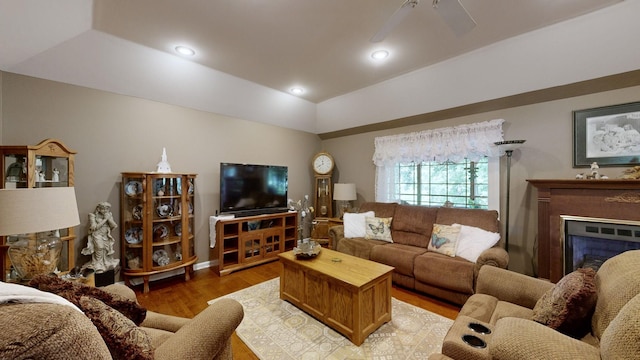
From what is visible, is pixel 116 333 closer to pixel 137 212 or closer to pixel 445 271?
pixel 137 212

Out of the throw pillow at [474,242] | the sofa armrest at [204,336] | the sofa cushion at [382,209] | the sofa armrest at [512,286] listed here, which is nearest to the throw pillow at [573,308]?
the sofa armrest at [512,286]

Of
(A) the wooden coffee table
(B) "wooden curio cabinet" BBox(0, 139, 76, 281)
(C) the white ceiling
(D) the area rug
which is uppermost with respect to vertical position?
(C) the white ceiling

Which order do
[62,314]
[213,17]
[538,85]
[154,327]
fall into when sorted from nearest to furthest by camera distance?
[62,314], [154,327], [213,17], [538,85]

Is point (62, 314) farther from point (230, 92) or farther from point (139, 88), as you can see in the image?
point (230, 92)

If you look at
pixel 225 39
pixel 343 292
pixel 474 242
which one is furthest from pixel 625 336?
pixel 225 39

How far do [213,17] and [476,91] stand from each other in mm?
3086

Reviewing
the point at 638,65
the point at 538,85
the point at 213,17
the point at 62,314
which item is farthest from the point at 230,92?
the point at 638,65

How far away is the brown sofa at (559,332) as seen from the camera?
845 mm

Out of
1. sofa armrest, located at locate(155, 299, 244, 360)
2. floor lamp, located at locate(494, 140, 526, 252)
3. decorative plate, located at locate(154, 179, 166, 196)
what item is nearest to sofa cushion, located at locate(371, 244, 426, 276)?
floor lamp, located at locate(494, 140, 526, 252)

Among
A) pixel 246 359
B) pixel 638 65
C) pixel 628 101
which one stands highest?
pixel 638 65

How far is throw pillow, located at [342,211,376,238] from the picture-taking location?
143 inches

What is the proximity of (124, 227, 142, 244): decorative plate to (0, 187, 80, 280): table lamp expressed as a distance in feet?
3.50

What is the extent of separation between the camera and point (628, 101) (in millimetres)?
2428

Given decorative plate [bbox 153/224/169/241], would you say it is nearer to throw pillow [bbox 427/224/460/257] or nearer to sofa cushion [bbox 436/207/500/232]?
throw pillow [bbox 427/224/460/257]
